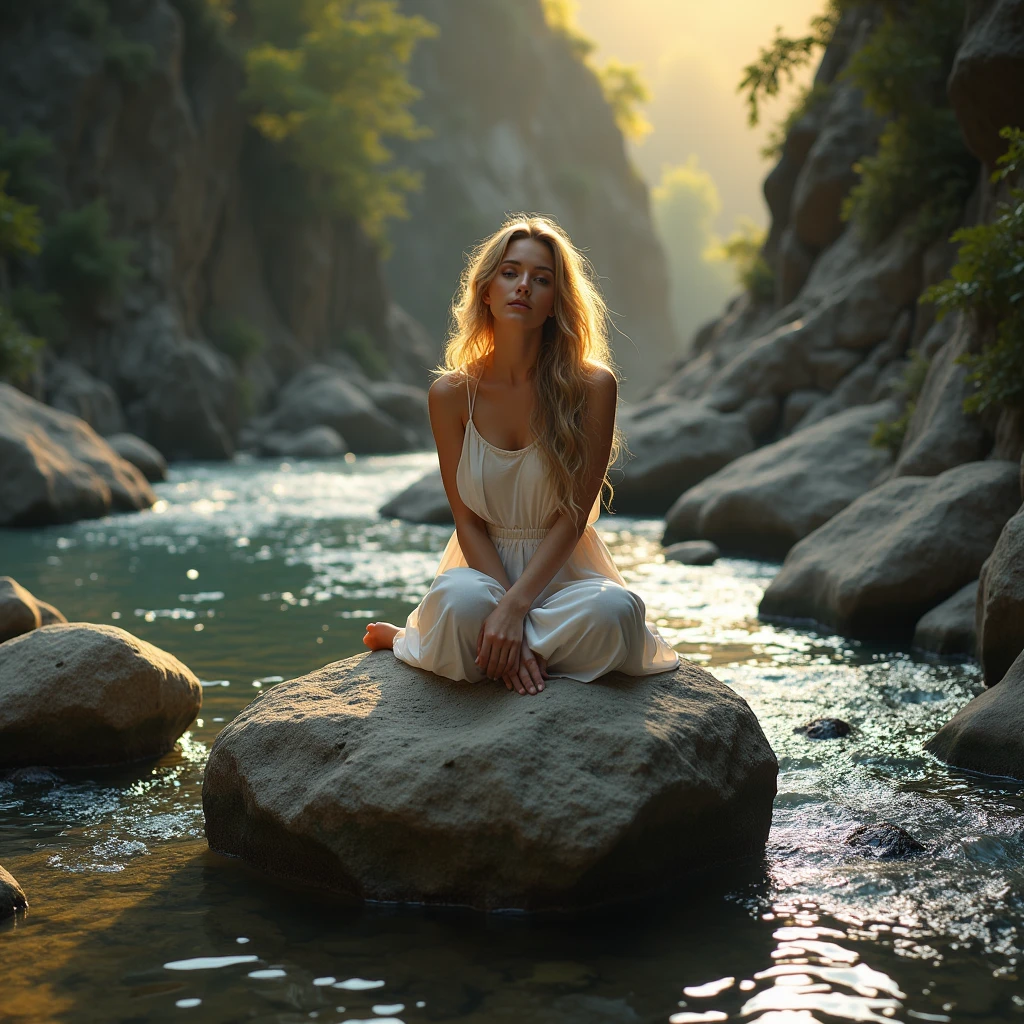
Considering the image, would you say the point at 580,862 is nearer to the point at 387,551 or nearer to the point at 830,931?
the point at 830,931

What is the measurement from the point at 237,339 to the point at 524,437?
96.6 feet

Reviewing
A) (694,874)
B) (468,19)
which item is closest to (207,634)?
(694,874)

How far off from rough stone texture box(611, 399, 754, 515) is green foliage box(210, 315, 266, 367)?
19.2 meters

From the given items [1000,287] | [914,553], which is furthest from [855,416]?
[1000,287]

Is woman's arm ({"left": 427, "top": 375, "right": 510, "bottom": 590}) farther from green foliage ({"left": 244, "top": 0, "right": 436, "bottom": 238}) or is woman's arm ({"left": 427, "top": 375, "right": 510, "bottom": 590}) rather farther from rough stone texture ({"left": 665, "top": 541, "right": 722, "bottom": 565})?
green foliage ({"left": 244, "top": 0, "right": 436, "bottom": 238})

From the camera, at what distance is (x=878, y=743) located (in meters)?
5.75

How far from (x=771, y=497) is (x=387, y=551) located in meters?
4.05

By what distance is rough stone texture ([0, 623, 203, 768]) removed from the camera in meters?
5.39

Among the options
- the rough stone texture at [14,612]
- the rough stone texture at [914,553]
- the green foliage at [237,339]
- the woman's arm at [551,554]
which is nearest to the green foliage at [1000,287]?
the rough stone texture at [914,553]

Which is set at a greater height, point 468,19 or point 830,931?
point 468,19

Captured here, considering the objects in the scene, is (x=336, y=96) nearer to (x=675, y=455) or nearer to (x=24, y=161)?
(x=24, y=161)

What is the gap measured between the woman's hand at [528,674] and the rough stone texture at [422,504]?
35.3 ft

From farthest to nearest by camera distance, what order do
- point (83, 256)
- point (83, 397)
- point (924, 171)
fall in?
point (83, 256) → point (83, 397) → point (924, 171)

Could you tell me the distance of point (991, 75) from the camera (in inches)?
360
